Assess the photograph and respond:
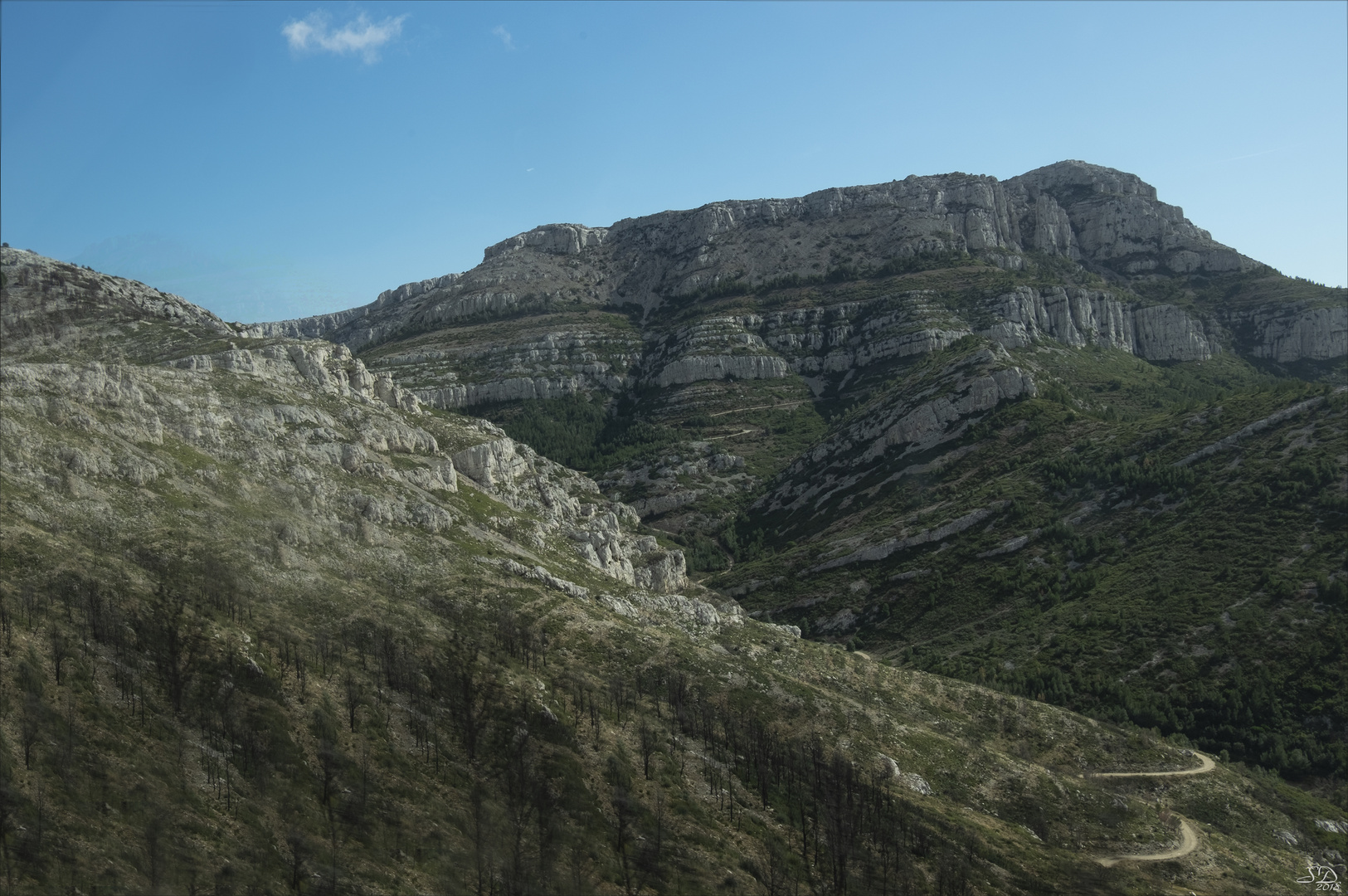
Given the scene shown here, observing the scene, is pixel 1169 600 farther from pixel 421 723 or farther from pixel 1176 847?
pixel 421 723

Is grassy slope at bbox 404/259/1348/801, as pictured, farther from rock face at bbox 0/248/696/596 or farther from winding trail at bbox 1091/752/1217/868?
rock face at bbox 0/248/696/596

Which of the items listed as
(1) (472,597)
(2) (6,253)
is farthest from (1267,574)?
(2) (6,253)

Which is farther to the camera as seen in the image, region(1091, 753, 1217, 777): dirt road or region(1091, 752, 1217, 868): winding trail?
region(1091, 753, 1217, 777): dirt road

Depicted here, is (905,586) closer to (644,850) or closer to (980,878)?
(980,878)

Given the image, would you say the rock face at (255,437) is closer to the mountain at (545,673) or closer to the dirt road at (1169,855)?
the mountain at (545,673)

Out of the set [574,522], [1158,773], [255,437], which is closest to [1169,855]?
[1158,773]
